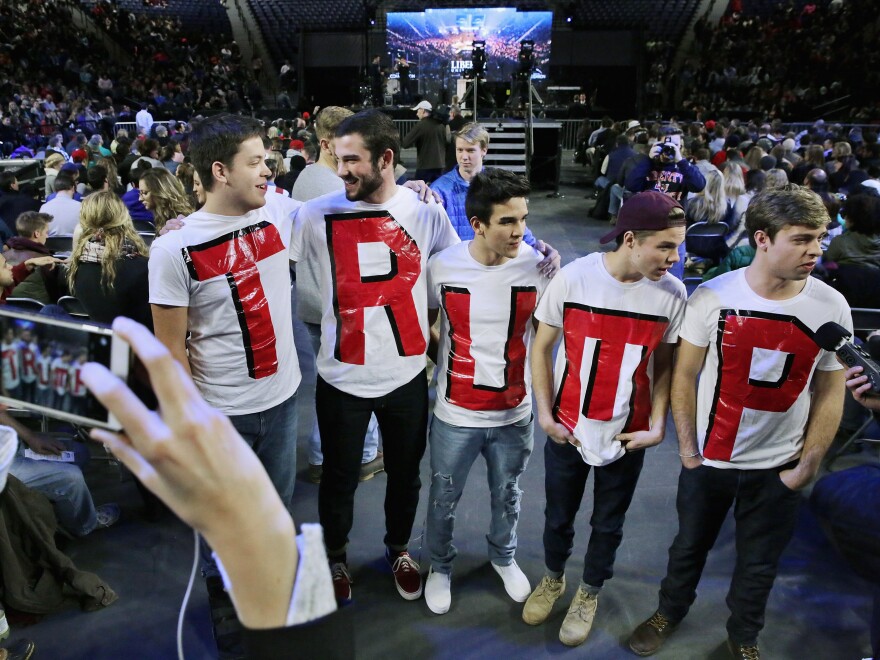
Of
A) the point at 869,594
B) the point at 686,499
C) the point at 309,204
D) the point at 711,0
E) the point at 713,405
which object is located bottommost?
the point at 869,594

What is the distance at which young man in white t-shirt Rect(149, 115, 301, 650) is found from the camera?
82.3 inches

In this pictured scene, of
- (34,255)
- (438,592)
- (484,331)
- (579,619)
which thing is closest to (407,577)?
(438,592)

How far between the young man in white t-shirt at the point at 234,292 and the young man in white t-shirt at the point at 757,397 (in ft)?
4.37

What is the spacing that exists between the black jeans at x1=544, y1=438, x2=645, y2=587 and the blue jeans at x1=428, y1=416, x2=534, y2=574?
129 millimetres

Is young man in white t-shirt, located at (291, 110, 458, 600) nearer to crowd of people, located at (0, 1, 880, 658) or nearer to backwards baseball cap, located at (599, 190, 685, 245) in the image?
crowd of people, located at (0, 1, 880, 658)

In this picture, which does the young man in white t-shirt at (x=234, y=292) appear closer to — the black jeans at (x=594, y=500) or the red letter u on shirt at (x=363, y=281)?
the red letter u on shirt at (x=363, y=281)

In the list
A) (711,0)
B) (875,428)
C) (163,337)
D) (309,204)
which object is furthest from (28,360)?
(711,0)

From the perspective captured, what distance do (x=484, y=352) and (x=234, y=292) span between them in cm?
86

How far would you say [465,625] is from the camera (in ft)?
8.44

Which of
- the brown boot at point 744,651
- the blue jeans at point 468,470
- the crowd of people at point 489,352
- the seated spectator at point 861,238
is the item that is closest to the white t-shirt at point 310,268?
the crowd of people at point 489,352

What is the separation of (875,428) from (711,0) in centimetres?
2007

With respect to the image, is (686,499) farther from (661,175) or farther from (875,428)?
(661,175)

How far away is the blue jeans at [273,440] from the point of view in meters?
2.31

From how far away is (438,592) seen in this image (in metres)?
2.64
